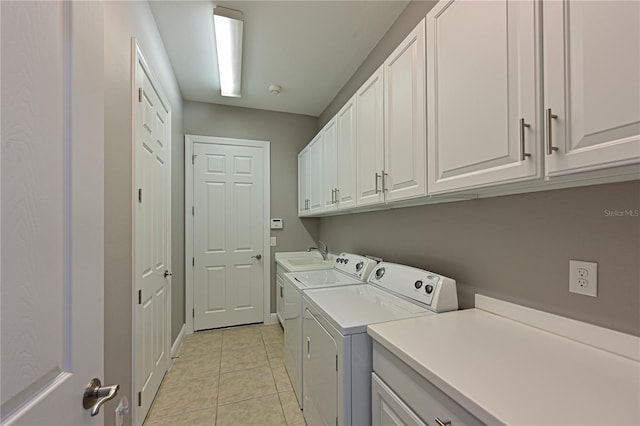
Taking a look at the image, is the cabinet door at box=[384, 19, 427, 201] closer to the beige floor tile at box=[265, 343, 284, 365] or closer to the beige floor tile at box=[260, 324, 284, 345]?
the beige floor tile at box=[265, 343, 284, 365]

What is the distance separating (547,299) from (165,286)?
2.55 metres

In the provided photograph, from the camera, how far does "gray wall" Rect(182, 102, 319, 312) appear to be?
334 centimetres

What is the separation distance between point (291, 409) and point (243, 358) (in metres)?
0.88

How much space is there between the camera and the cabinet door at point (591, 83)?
2.02 ft

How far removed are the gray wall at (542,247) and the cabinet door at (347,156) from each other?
52 cm

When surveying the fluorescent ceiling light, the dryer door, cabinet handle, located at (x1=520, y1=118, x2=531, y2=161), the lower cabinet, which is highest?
the fluorescent ceiling light

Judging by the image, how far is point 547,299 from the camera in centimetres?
102

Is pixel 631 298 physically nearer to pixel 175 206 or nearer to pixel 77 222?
pixel 77 222

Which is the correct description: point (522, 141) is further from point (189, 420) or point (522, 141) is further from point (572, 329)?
point (189, 420)

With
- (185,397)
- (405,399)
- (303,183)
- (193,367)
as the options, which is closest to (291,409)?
(185,397)

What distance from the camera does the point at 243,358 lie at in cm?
254

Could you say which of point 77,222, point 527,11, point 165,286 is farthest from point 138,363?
point 527,11

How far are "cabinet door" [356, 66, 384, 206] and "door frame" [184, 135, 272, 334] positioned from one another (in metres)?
1.84

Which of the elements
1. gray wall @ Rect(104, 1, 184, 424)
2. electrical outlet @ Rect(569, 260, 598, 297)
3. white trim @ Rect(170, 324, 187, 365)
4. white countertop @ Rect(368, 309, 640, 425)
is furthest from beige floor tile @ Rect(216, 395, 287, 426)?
electrical outlet @ Rect(569, 260, 598, 297)
